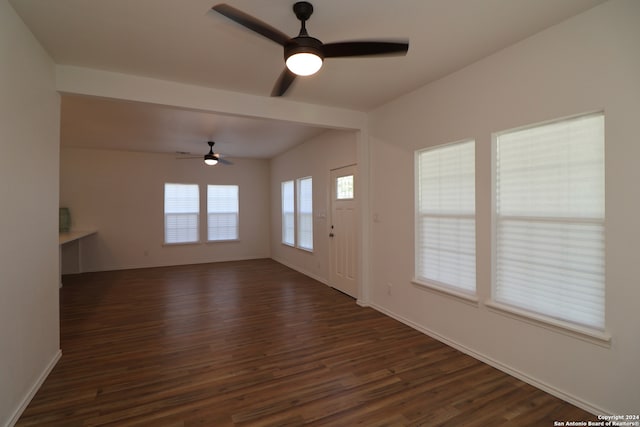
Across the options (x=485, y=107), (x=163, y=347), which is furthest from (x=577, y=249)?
(x=163, y=347)

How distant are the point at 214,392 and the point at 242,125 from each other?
3864mm

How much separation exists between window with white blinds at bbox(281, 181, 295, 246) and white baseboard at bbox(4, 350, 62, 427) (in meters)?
4.97

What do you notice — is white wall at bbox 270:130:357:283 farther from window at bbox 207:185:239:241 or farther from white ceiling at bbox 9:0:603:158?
window at bbox 207:185:239:241

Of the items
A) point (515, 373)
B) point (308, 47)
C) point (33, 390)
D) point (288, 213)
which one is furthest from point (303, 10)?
point (288, 213)

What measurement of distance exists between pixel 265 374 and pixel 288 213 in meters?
5.25

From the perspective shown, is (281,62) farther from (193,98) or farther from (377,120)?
(377,120)

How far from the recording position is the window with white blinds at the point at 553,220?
2.18 meters

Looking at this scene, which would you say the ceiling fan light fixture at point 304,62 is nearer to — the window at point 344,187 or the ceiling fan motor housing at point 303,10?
the ceiling fan motor housing at point 303,10

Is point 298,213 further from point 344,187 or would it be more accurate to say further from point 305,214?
point 344,187

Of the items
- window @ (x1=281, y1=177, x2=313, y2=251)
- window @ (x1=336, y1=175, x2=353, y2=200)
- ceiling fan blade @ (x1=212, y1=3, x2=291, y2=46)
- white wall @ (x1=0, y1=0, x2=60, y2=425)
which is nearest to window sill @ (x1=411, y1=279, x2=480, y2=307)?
window @ (x1=336, y1=175, x2=353, y2=200)

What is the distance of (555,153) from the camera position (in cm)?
239

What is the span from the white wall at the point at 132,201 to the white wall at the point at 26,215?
4.89 meters

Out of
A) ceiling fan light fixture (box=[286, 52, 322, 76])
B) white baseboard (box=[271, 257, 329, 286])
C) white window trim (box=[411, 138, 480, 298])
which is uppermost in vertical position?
ceiling fan light fixture (box=[286, 52, 322, 76])

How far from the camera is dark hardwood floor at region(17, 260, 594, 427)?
2.12 m
